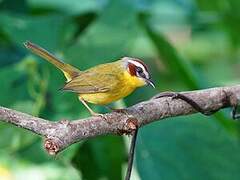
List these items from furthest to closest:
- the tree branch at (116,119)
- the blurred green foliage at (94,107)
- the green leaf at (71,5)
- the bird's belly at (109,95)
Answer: the green leaf at (71,5) < the blurred green foliage at (94,107) < the bird's belly at (109,95) < the tree branch at (116,119)

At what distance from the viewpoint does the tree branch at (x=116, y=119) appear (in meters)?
1.60

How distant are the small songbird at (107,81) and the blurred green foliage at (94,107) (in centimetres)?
24

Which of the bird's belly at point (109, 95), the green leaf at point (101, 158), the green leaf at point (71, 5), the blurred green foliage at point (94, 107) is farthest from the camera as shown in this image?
the green leaf at point (71, 5)

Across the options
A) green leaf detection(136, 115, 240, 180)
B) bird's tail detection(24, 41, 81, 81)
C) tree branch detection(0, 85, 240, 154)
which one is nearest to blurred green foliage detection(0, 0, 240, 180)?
green leaf detection(136, 115, 240, 180)

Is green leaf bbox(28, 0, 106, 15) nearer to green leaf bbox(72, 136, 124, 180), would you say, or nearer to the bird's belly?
green leaf bbox(72, 136, 124, 180)

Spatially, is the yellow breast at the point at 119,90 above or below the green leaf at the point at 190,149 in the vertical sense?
above

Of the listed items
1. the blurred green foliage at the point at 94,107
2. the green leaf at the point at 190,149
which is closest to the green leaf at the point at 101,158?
the blurred green foliage at the point at 94,107

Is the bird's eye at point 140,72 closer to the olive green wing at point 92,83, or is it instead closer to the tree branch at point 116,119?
the olive green wing at point 92,83

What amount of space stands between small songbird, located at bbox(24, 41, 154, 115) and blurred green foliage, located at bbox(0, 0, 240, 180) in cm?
24

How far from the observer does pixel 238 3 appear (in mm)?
3078

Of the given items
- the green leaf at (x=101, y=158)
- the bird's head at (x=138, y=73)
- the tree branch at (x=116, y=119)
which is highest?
the tree branch at (x=116, y=119)

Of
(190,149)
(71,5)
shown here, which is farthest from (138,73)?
(71,5)

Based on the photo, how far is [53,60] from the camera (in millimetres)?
2211

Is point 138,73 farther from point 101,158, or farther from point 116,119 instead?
point 101,158
